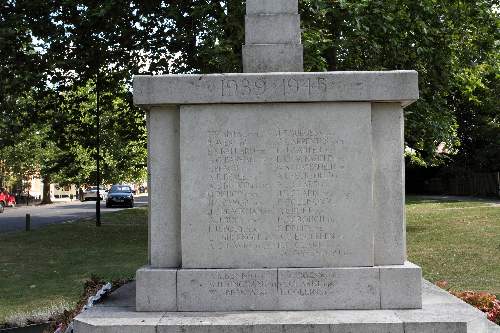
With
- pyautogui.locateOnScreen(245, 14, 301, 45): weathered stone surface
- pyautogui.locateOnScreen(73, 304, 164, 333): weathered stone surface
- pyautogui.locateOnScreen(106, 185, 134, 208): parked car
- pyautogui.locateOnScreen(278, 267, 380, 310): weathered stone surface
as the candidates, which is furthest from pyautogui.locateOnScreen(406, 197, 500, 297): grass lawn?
pyautogui.locateOnScreen(106, 185, 134, 208): parked car

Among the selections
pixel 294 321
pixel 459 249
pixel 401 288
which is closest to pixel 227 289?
pixel 294 321

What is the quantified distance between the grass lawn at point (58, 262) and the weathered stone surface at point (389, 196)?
4.82 meters

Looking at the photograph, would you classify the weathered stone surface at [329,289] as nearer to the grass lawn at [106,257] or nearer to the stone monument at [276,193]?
the stone monument at [276,193]

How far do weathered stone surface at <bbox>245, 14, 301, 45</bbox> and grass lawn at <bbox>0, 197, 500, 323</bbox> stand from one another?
4899 millimetres

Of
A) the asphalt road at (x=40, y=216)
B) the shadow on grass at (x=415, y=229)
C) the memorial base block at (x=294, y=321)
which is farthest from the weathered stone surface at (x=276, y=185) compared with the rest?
the asphalt road at (x=40, y=216)

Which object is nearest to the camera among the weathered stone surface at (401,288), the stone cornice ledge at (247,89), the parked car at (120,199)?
the weathered stone surface at (401,288)

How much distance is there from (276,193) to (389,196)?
109cm

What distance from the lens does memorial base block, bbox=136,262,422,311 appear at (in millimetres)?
5867

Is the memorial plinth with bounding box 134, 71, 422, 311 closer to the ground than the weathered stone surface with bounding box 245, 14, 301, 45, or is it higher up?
closer to the ground

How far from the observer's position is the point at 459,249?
1588cm

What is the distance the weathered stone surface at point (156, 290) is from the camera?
5914 mm

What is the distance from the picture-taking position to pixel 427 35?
17531 mm

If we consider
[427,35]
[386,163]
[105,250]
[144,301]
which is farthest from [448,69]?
[144,301]

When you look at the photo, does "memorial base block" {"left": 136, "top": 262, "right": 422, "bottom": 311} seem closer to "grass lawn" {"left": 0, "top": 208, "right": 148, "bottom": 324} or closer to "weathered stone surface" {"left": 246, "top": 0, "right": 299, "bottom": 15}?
"weathered stone surface" {"left": 246, "top": 0, "right": 299, "bottom": 15}
